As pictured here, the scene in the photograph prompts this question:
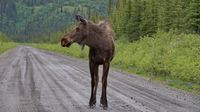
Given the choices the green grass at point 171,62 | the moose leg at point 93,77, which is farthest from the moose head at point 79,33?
the green grass at point 171,62

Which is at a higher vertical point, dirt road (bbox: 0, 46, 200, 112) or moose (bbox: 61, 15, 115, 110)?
moose (bbox: 61, 15, 115, 110)

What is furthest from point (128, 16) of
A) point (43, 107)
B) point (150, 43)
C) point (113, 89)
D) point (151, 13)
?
point (43, 107)

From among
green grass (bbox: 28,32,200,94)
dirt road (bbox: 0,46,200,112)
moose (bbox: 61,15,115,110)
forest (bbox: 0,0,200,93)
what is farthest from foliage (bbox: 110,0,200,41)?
moose (bbox: 61,15,115,110)

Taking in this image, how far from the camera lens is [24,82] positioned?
15914mm

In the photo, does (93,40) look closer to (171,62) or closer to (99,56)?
(99,56)

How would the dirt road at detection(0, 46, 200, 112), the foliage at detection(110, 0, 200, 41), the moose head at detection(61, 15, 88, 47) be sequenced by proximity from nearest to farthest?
the moose head at detection(61, 15, 88, 47) < the dirt road at detection(0, 46, 200, 112) < the foliage at detection(110, 0, 200, 41)

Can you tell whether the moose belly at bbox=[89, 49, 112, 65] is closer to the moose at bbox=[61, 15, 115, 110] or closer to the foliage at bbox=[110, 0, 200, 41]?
the moose at bbox=[61, 15, 115, 110]

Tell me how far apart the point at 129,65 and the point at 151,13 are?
2164 cm

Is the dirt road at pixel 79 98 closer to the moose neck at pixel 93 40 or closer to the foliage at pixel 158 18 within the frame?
the moose neck at pixel 93 40

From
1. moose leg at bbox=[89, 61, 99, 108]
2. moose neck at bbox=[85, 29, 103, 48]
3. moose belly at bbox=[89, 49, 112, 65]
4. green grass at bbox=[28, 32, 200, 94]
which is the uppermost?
moose neck at bbox=[85, 29, 103, 48]

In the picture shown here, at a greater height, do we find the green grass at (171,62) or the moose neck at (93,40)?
the moose neck at (93,40)

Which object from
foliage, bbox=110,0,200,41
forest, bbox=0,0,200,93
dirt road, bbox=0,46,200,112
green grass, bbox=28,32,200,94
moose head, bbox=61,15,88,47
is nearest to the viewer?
moose head, bbox=61,15,88,47

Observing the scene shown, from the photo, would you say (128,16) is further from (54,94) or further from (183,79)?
(54,94)

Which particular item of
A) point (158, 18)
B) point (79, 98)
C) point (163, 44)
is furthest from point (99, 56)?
point (158, 18)
